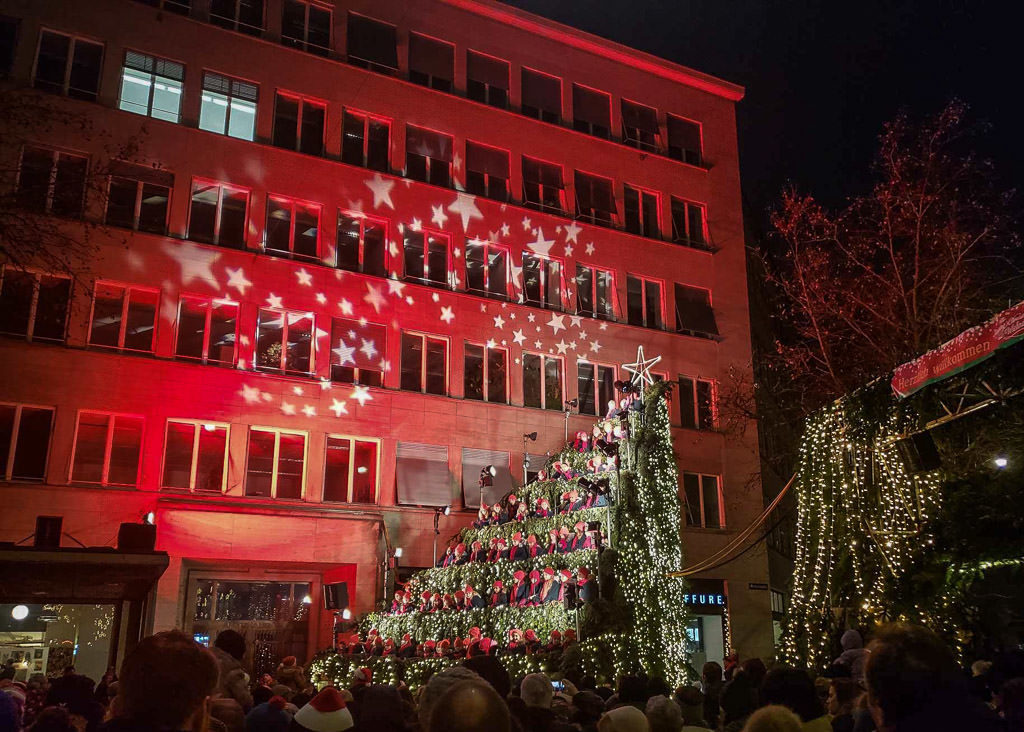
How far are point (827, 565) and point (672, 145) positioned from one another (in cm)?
2268

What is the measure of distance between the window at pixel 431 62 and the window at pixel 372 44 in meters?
0.67

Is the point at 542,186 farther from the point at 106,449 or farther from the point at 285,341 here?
the point at 106,449

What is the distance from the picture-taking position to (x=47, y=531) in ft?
56.5

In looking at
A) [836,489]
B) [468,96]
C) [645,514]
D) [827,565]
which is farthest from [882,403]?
[468,96]

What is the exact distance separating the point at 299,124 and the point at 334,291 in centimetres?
504

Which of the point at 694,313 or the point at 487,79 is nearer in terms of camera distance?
the point at 487,79

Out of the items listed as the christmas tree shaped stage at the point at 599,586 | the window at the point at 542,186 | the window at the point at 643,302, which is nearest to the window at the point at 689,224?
the window at the point at 643,302

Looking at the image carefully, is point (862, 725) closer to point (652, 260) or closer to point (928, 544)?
point (928, 544)

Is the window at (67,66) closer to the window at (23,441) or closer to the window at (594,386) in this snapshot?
the window at (23,441)

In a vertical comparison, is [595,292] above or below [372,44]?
below

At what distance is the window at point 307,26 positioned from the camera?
90.0 feet

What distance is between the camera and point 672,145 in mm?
34125

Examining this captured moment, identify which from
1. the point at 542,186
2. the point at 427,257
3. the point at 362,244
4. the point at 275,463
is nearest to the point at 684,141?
the point at 542,186

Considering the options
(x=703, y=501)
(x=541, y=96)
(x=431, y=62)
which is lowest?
(x=703, y=501)
